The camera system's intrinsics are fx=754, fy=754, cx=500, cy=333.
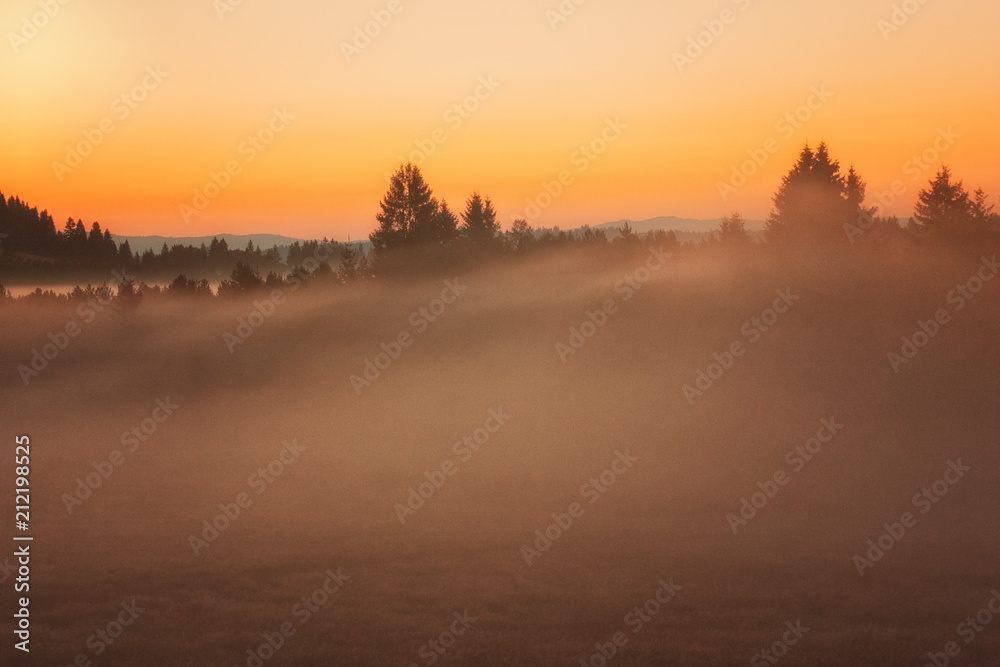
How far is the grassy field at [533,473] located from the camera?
17.0m

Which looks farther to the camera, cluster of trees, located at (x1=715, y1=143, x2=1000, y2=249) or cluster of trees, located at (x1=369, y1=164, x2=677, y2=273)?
cluster of trees, located at (x1=369, y1=164, x2=677, y2=273)

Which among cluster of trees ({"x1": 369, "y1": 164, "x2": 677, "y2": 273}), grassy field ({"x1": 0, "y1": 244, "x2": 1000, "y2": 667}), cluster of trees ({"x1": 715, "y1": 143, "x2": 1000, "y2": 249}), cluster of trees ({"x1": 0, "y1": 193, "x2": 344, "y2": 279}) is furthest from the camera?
cluster of trees ({"x1": 0, "y1": 193, "x2": 344, "y2": 279})

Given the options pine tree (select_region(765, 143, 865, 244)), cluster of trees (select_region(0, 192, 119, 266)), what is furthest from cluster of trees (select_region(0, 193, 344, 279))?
pine tree (select_region(765, 143, 865, 244))

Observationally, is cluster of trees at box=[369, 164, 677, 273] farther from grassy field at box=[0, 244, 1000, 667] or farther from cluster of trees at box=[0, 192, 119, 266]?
cluster of trees at box=[0, 192, 119, 266]

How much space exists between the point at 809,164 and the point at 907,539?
40.2 meters

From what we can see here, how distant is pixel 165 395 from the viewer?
59094 mm

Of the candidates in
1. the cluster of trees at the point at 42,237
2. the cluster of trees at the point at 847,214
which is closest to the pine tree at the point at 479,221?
the cluster of trees at the point at 847,214

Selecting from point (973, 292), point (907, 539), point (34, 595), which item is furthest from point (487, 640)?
point (973, 292)

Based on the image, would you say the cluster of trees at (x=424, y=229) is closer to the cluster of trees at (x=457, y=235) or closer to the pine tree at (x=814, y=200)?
the cluster of trees at (x=457, y=235)

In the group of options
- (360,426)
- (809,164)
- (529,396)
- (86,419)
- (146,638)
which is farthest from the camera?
(809,164)

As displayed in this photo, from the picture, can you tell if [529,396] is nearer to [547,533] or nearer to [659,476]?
[659,476]

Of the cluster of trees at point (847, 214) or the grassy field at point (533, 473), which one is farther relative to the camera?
the cluster of trees at point (847, 214)

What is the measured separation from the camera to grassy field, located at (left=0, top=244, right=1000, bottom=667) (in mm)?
17000

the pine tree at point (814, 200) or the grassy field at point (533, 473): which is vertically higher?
the pine tree at point (814, 200)
